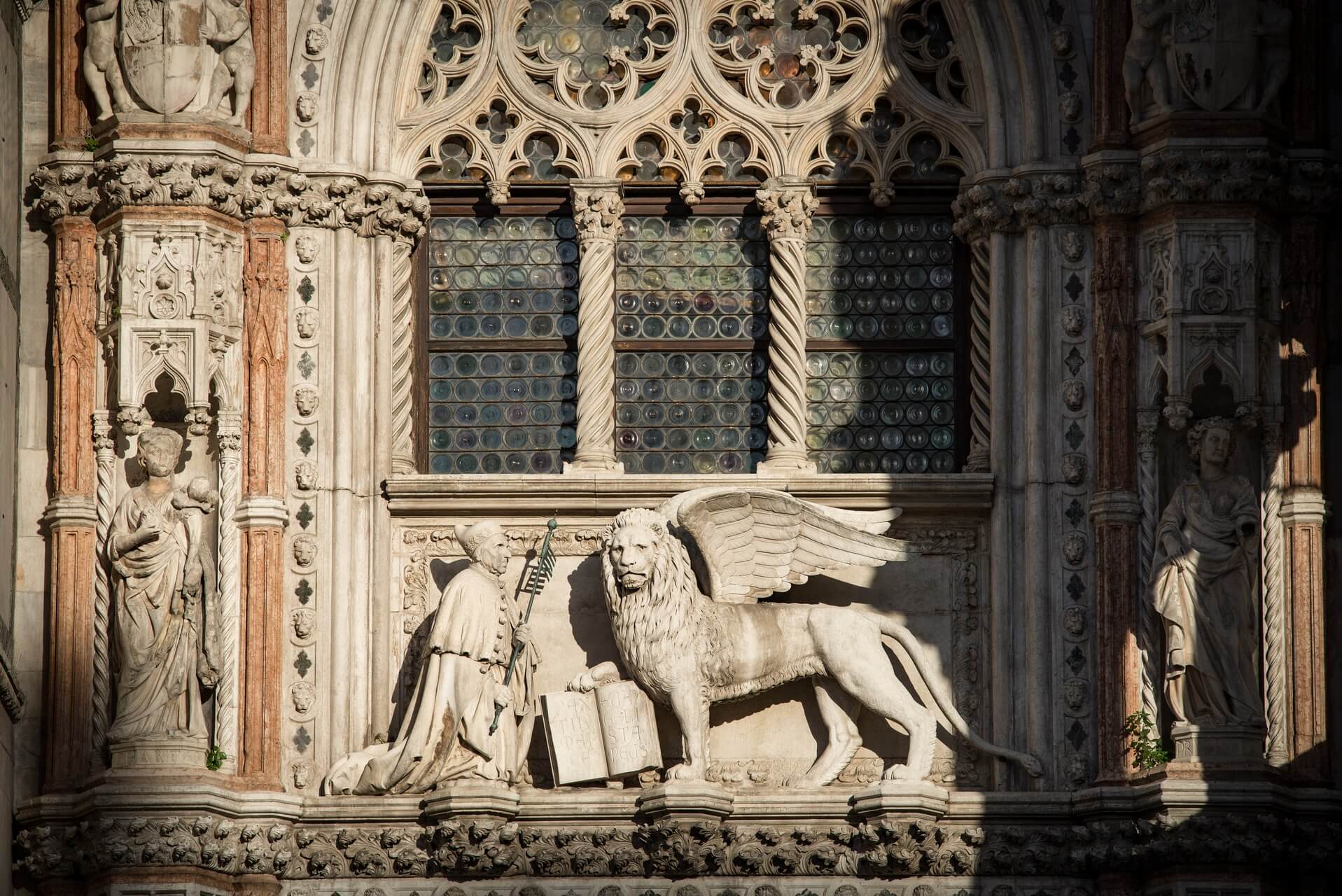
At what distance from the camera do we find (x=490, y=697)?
20406 mm

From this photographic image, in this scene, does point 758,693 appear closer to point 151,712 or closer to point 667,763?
point 667,763

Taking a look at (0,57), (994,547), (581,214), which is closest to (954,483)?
(994,547)

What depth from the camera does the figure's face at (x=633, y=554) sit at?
20.3 m

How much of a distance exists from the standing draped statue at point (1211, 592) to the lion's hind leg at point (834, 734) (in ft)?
6.87

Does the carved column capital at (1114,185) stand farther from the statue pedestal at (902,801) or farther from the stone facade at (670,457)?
the statue pedestal at (902,801)

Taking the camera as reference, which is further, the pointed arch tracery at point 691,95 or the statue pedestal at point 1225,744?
the pointed arch tracery at point 691,95

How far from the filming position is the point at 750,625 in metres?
20.6

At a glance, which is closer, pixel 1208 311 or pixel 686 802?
pixel 686 802

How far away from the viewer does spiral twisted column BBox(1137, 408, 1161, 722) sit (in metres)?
20.3

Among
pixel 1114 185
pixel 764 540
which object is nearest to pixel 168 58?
pixel 764 540

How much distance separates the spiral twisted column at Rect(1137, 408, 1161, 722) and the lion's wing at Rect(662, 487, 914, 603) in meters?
1.63

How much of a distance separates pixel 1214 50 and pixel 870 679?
15.6ft

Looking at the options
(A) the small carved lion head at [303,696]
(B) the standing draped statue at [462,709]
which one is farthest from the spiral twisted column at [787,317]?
(A) the small carved lion head at [303,696]

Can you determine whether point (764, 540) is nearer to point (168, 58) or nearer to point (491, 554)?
point (491, 554)
